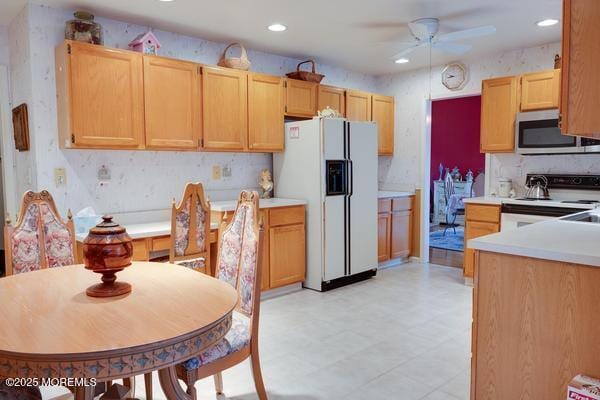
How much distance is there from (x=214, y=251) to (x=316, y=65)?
2.69 meters

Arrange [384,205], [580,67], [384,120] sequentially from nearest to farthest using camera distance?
[580,67]
[384,205]
[384,120]

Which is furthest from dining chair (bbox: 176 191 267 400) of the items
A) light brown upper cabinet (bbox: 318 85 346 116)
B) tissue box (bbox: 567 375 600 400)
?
light brown upper cabinet (bbox: 318 85 346 116)

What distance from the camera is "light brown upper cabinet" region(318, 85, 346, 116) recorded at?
4.85m

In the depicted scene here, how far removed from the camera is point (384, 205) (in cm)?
513

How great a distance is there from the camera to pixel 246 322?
2076 mm

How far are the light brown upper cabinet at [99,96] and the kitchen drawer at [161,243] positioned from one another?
75 centimetres

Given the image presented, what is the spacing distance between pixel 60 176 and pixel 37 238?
104 centimetres

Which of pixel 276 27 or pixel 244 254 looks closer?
pixel 244 254

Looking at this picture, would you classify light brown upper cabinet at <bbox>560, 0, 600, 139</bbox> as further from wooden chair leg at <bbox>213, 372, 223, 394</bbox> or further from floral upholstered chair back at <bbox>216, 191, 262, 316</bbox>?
wooden chair leg at <bbox>213, 372, 223, 394</bbox>

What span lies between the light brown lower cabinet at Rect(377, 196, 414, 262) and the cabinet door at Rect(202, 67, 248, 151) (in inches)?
76.6

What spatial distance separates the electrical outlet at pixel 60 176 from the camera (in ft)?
10.8

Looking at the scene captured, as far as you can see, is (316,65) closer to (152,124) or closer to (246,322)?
(152,124)

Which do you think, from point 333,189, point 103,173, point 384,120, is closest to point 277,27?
point 333,189

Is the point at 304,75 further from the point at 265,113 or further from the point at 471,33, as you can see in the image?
the point at 471,33
